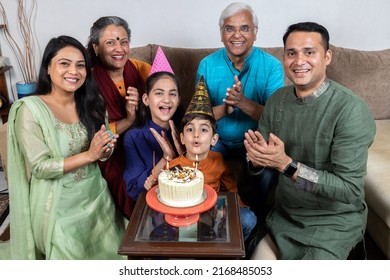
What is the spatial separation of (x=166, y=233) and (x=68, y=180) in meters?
0.51

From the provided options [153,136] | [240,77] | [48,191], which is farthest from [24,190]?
[240,77]

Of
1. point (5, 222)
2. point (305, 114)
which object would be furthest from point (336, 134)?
point (5, 222)

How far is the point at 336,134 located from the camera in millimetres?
1375

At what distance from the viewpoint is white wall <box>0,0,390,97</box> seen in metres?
2.44

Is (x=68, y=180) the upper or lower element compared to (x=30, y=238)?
upper

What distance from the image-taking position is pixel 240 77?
199cm

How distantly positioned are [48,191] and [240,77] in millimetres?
1018

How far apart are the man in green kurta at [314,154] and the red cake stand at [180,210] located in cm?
23

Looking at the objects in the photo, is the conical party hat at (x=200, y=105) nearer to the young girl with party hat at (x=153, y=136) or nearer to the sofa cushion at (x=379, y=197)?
the young girl with party hat at (x=153, y=136)

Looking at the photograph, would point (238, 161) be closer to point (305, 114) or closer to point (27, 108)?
point (305, 114)

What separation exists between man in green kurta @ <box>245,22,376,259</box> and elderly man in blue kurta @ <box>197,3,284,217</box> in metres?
0.38

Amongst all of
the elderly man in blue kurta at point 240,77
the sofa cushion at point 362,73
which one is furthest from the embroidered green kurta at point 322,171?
the sofa cushion at point 362,73

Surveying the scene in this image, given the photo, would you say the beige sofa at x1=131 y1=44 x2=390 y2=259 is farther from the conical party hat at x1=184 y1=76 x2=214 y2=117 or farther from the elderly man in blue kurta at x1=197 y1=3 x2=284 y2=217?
→ the conical party hat at x1=184 y1=76 x2=214 y2=117

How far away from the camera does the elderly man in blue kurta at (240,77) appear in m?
1.90
